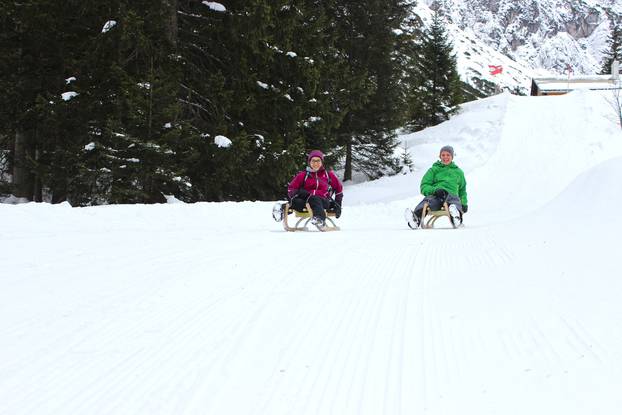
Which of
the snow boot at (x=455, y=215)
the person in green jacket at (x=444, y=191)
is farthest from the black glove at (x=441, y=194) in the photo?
the snow boot at (x=455, y=215)

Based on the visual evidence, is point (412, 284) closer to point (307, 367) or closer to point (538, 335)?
point (538, 335)

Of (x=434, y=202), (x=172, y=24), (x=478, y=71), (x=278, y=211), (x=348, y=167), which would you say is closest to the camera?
(x=278, y=211)

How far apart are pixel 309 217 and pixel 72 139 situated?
6.83 meters

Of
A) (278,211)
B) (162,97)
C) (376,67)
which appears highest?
(376,67)

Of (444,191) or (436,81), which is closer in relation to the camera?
(444,191)

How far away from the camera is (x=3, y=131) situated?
13.8m

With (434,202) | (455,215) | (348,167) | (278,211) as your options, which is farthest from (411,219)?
(348,167)

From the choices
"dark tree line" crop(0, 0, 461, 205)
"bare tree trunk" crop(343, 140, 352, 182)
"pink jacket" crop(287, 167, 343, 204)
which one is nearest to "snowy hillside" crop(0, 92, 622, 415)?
"pink jacket" crop(287, 167, 343, 204)

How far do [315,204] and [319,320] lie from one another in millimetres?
6191

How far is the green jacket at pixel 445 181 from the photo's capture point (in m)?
10.3

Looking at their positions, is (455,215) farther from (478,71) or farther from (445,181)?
(478,71)

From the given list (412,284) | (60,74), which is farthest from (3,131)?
(412,284)

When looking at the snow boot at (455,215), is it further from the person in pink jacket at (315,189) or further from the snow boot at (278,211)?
the snow boot at (278,211)

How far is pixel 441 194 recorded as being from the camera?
405 inches
